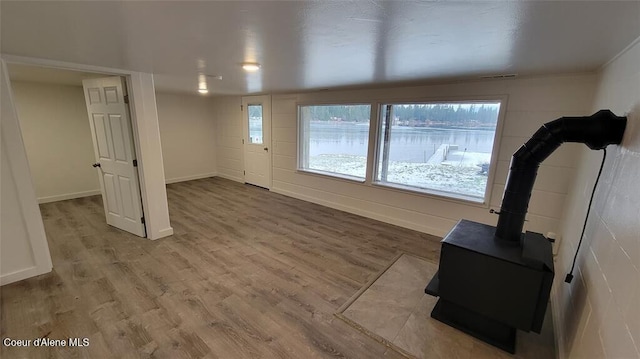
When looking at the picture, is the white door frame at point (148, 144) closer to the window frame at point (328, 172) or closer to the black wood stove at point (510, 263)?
the window frame at point (328, 172)

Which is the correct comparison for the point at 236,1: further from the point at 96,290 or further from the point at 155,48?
the point at 96,290

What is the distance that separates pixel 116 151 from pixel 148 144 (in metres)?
0.48

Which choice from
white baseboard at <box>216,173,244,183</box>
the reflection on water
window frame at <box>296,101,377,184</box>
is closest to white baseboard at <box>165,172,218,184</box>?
white baseboard at <box>216,173,244,183</box>

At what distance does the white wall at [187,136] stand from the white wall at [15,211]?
3783 millimetres

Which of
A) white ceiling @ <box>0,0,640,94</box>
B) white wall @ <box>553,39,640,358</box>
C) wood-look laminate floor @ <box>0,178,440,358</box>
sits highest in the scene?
white ceiling @ <box>0,0,640,94</box>

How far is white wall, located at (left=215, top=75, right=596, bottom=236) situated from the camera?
106 inches

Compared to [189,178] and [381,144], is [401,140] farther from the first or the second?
[189,178]

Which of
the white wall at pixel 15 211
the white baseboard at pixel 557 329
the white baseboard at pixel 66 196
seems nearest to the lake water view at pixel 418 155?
the white baseboard at pixel 557 329

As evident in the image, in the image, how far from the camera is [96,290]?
7.72 ft

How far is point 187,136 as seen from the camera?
642 centimetres

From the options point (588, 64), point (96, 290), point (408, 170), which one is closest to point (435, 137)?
point (408, 170)

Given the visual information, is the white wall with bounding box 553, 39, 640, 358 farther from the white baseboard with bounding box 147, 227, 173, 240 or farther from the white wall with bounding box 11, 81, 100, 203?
the white wall with bounding box 11, 81, 100, 203

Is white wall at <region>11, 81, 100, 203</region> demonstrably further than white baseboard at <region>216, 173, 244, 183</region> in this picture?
No

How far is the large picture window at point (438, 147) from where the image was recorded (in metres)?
3.25
